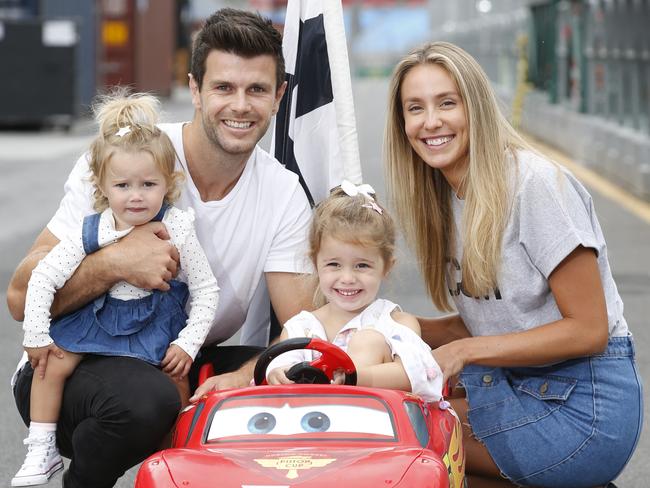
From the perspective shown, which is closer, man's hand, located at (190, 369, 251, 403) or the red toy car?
the red toy car

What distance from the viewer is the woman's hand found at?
13.5 ft

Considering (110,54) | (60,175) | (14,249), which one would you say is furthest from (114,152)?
(110,54)

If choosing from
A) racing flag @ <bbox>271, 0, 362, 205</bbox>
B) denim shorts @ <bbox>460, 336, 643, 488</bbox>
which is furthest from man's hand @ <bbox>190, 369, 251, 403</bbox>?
racing flag @ <bbox>271, 0, 362, 205</bbox>

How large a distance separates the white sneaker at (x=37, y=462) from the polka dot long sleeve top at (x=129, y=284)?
0.33 meters

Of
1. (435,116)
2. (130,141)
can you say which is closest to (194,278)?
(130,141)

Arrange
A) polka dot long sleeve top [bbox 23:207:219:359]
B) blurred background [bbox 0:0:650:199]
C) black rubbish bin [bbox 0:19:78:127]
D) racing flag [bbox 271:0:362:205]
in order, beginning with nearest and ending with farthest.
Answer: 1. polka dot long sleeve top [bbox 23:207:219:359]
2. racing flag [bbox 271:0:362:205]
3. blurred background [bbox 0:0:650:199]
4. black rubbish bin [bbox 0:19:78:127]

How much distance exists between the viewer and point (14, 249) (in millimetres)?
11211

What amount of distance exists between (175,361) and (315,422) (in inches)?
33.6

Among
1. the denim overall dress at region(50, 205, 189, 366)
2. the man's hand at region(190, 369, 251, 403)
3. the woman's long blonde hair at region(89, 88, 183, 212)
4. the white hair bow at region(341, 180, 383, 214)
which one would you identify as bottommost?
the man's hand at region(190, 369, 251, 403)

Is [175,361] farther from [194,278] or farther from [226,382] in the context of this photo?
[194,278]

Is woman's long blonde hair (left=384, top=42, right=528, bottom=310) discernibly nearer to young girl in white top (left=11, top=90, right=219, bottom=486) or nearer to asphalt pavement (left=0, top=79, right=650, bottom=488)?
asphalt pavement (left=0, top=79, right=650, bottom=488)

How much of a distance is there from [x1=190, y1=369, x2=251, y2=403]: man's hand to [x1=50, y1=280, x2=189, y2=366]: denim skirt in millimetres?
177

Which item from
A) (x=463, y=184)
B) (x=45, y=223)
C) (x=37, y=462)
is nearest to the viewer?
(x=37, y=462)

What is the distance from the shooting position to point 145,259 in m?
4.27
